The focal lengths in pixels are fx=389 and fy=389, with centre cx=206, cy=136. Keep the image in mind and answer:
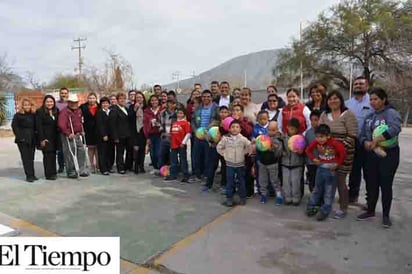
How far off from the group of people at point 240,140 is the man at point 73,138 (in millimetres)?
18

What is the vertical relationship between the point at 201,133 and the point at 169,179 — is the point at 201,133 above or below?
above

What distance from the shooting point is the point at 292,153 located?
5.31 meters

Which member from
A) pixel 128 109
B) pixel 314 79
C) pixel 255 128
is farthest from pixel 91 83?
pixel 255 128

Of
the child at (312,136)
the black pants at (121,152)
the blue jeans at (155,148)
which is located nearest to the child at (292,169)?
the child at (312,136)

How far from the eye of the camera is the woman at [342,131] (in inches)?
188

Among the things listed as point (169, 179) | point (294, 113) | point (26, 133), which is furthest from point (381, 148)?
point (26, 133)

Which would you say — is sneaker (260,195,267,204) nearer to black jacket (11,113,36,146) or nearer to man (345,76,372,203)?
man (345,76,372,203)

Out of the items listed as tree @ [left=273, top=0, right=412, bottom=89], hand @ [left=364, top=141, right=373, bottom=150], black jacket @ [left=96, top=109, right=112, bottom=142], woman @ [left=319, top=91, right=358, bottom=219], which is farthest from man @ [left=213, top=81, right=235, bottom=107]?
tree @ [left=273, top=0, right=412, bottom=89]

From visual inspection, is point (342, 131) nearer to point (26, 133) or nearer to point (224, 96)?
point (224, 96)

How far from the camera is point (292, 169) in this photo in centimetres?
538

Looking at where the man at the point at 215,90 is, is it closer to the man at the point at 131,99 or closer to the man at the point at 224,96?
the man at the point at 224,96

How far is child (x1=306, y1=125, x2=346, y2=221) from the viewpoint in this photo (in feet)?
15.6

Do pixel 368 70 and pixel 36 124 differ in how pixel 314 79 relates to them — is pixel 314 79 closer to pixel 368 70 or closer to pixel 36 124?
pixel 368 70

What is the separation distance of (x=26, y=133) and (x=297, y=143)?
4.69 meters
